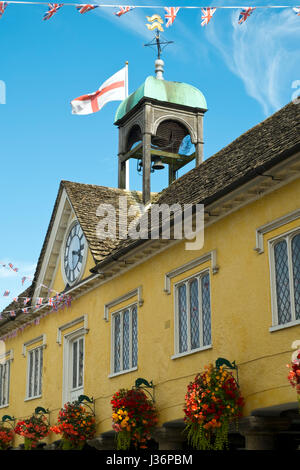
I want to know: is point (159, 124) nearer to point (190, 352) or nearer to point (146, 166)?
point (146, 166)

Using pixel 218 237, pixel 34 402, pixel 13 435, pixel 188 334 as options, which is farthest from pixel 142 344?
pixel 13 435

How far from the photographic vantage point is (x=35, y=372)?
72.5 ft

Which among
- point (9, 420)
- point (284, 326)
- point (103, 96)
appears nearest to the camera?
point (284, 326)

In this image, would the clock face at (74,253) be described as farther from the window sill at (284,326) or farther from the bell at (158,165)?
the window sill at (284,326)

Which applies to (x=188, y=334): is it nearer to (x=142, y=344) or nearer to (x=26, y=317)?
(x=142, y=344)

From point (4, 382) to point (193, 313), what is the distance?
40.0 ft

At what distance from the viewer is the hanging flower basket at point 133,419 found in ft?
47.3

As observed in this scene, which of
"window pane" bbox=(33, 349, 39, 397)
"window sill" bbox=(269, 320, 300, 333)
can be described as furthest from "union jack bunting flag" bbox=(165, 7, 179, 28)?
"window pane" bbox=(33, 349, 39, 397)

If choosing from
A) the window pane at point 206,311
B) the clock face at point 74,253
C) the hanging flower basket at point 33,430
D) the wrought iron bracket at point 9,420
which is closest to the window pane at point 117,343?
the clock face at point 74,253

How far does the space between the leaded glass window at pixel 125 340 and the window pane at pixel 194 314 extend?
240 centimetres

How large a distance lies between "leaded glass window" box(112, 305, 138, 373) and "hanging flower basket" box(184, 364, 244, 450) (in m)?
4.20

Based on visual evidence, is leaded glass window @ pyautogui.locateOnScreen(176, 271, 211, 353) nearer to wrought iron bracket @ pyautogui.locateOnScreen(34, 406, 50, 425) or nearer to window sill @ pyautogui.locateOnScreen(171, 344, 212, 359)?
window sill @ pyautogui.locateOnScreen(171, 344, 212, 359)

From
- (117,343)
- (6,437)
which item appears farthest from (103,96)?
(6,437)
